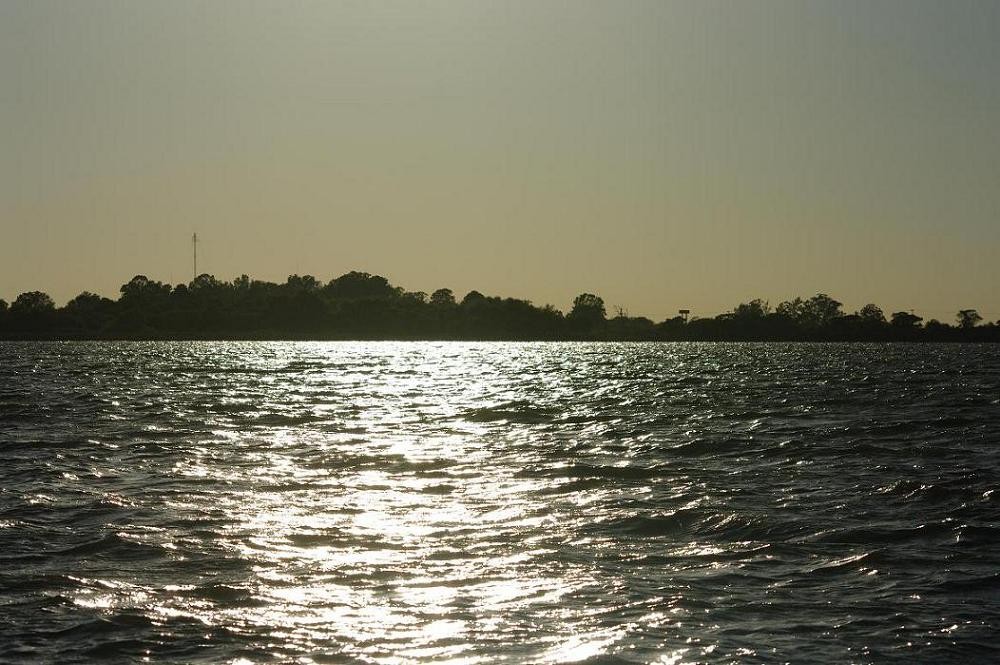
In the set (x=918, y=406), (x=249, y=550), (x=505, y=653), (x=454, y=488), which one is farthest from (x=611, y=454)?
(x=918, y=406)

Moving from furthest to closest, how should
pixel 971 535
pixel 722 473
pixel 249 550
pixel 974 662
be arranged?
pixel 722 473, pixel 971 535, pixel 249 550, pixel 974 662

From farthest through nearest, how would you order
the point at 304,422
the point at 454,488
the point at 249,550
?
the point at 304,422
the point at 454,488
the point at 249,550

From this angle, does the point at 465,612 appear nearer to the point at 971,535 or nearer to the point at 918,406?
the point at 971,535

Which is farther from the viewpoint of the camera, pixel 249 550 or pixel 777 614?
pixel 249 550

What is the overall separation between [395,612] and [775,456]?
18.3m

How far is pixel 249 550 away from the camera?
15.5m

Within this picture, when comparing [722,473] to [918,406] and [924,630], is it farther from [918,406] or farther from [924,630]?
[918,406]

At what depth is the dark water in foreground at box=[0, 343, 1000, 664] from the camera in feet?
36.6

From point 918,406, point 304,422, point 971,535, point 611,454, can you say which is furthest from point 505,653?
point 918,406

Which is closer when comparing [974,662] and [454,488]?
[974,662]

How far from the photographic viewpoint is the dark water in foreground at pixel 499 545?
36.6ft

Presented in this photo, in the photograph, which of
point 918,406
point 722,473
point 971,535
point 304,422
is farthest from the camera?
point 918,406

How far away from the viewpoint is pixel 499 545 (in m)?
16.0

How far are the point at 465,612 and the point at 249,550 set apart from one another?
464 centimetres
